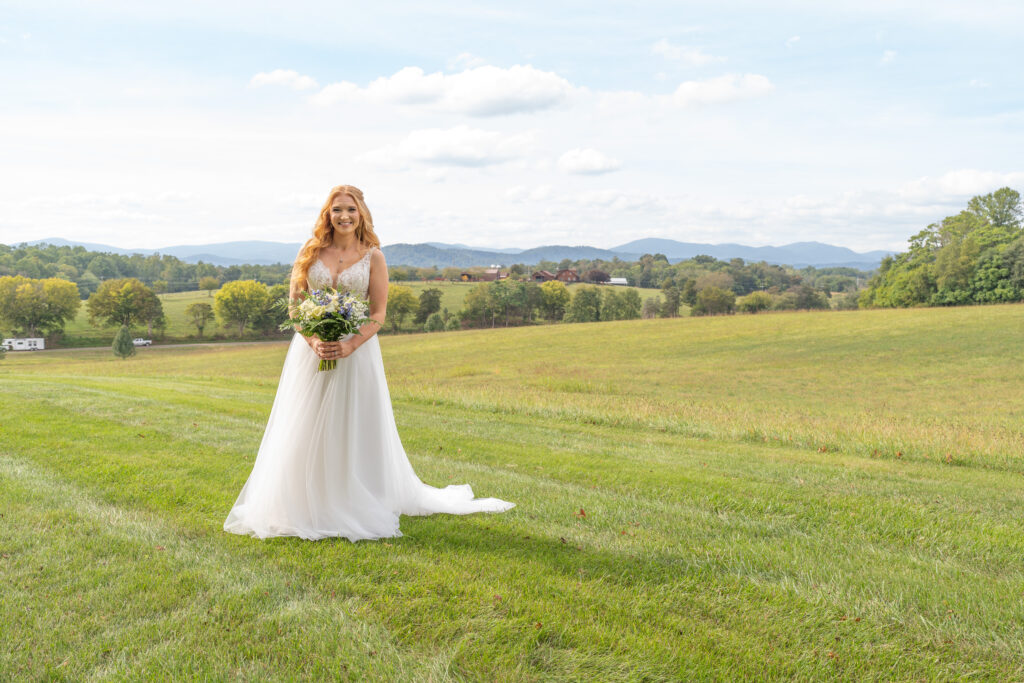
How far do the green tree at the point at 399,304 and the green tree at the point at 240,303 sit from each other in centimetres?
1975

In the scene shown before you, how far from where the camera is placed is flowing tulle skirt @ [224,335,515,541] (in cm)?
597

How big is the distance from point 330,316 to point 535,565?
2.98 m

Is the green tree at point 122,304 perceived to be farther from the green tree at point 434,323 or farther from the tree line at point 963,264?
the tree line at point 963,264

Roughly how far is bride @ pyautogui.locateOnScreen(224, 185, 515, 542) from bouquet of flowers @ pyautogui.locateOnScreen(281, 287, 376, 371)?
0.37 feet

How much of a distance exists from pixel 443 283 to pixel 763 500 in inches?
4956

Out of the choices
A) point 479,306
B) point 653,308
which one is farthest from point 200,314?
point 653,308

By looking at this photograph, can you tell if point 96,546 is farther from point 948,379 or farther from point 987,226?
point 987,226

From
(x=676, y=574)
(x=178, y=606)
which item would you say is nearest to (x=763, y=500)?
(x=676, y=574)

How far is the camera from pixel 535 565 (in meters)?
5.24

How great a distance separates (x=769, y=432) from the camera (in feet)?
48.6

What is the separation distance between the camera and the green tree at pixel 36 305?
85000 millimetres

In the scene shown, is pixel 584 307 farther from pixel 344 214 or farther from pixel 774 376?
pixel 344 214

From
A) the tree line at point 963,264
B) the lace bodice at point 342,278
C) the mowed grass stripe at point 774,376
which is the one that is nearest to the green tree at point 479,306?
the mowed grass stripe at point 774,376

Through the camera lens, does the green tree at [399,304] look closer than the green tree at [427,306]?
Yes
